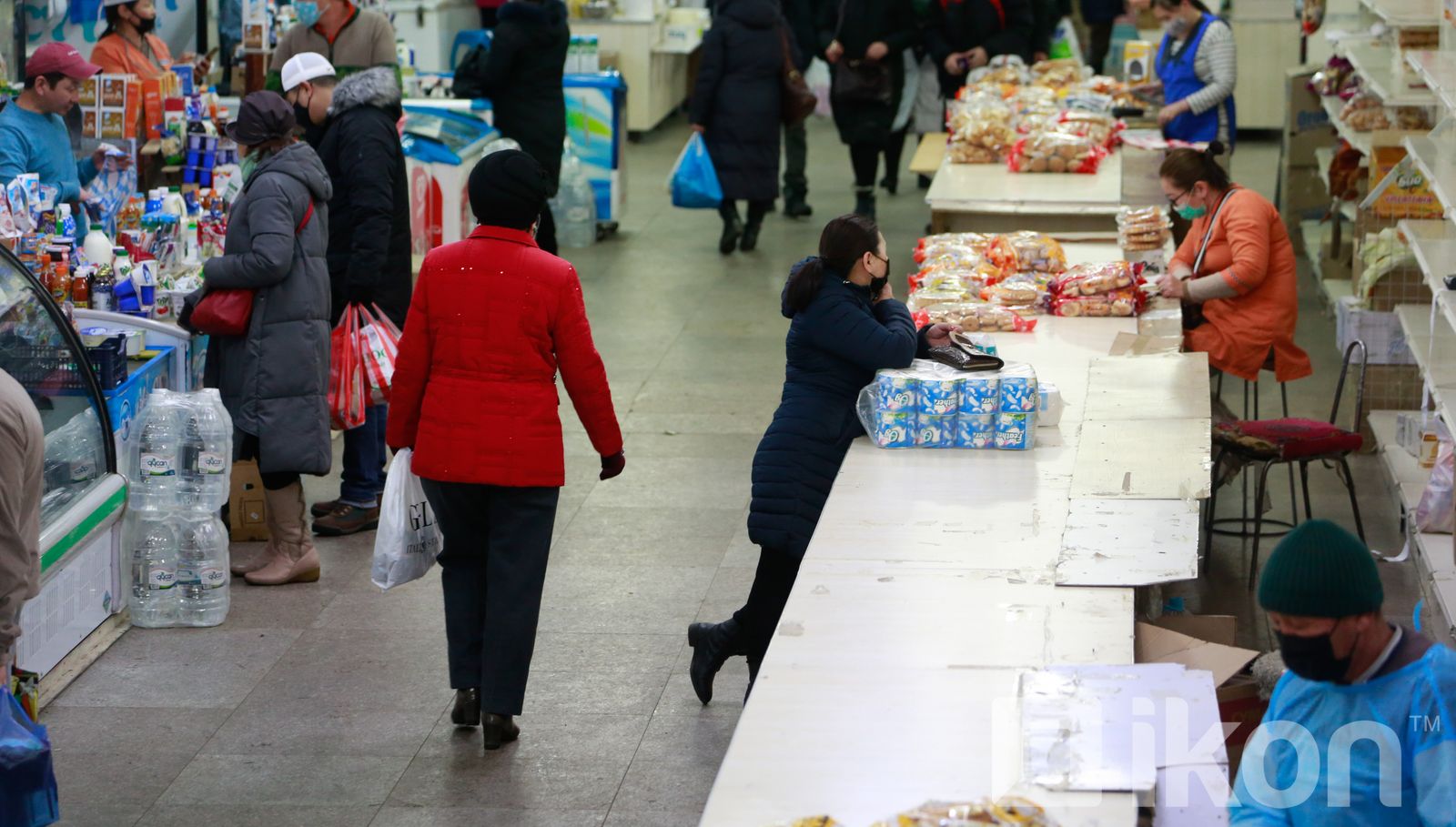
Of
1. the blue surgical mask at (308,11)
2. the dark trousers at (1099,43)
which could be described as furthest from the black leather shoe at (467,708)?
the dark trousers at (1099,43)

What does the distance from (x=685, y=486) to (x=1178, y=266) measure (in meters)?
2.26

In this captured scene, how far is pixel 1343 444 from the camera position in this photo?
252 inches

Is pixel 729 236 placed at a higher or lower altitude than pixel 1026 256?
lower

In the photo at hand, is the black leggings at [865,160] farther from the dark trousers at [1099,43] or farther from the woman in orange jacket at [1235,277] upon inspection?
the woman in orange jacket at [1235,277]

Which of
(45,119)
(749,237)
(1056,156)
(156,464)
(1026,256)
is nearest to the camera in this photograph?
(156,464)

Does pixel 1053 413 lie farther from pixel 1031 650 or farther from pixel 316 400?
pixel 316 400

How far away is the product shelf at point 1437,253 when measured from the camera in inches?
225

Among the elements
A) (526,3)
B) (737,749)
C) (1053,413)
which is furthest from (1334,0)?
(737,749)

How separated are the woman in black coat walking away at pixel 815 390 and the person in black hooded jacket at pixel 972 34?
27.5ft

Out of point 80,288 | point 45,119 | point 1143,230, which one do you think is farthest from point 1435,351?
point 45,119

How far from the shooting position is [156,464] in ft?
19.9

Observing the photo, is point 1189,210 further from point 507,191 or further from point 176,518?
point 176,518

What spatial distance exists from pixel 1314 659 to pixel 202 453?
13.9 feet

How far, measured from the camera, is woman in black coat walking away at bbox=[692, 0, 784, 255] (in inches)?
468
